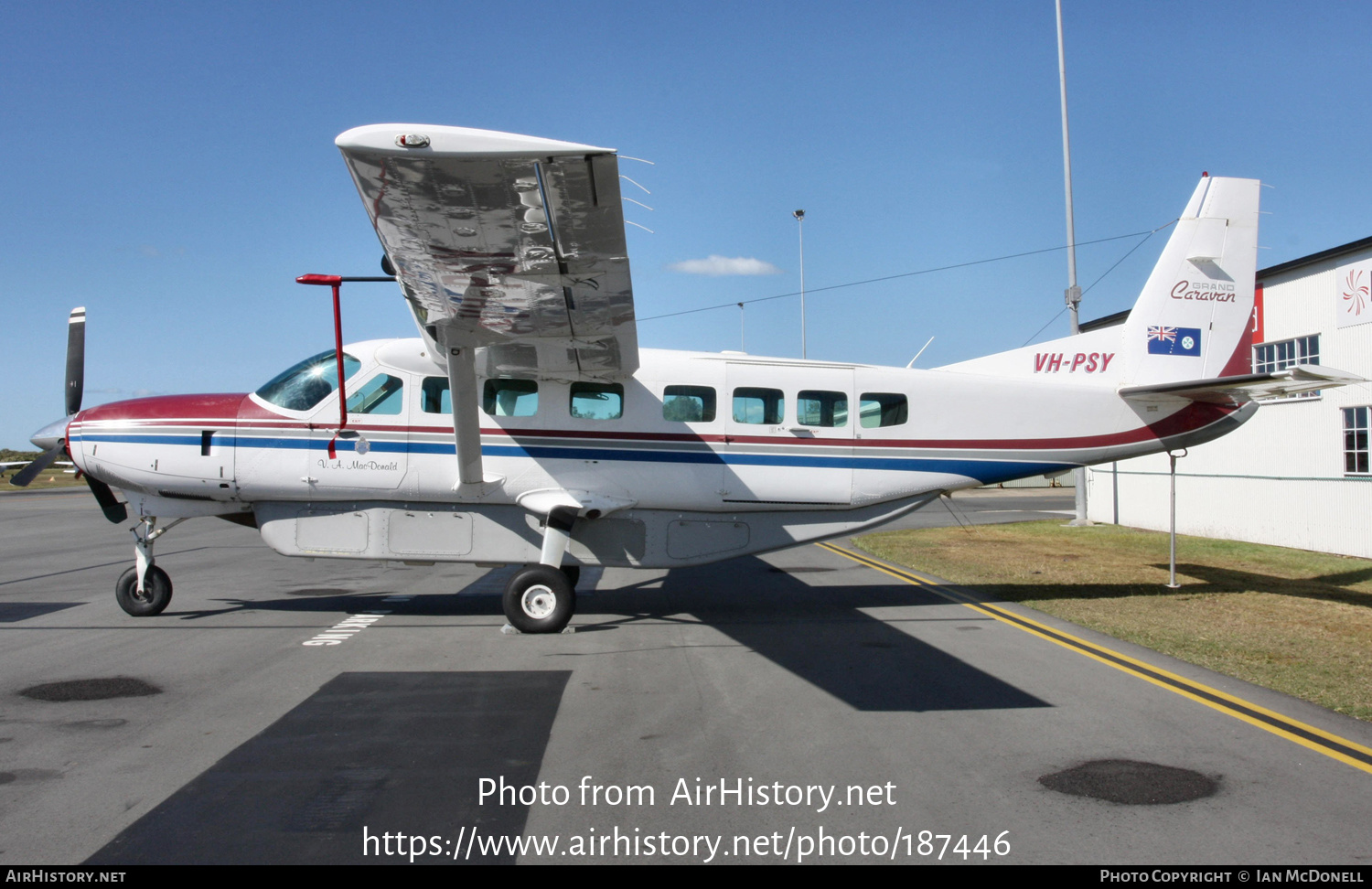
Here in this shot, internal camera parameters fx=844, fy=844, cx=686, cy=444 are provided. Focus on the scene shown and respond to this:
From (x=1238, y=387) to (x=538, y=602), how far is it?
28.3 ft

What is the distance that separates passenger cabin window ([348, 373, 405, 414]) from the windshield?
255 millimetres

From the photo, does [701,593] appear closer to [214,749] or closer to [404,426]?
[404,426]

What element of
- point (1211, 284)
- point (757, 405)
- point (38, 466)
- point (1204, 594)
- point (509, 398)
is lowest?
point (1204, 594)

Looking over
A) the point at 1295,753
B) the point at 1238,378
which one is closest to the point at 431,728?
the point at 1295,753

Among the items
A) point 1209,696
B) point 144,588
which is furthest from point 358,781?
point 144,588

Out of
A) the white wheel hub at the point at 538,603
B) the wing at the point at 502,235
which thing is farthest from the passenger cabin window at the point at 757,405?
the white wheel hub at the point at 538,603

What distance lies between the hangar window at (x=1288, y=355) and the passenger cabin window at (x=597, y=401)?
13874mm

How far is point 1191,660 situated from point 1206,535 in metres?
14.0

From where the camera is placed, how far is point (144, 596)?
9773 mm

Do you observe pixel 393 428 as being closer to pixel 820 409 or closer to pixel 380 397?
pixel 380 397

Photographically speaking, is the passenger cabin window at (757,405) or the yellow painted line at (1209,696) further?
the passenger cabin window at (757,405)

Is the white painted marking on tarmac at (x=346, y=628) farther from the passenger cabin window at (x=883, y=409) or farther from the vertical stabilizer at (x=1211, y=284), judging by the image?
the vertical stabilizer at (x=1211, y=284)

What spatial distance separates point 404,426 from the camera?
9.73 meters

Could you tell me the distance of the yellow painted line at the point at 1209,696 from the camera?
5.36 metres
